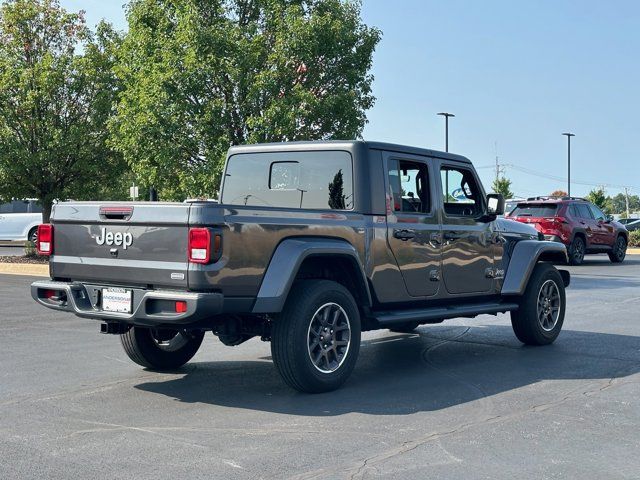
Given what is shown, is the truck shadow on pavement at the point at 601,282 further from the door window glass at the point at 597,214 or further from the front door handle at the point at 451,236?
the front door handle at the point at 451,236

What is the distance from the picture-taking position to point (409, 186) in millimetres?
7758

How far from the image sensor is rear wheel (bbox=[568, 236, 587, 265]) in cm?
2323

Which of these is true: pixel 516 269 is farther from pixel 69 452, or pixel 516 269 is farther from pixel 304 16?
pixel 304 16

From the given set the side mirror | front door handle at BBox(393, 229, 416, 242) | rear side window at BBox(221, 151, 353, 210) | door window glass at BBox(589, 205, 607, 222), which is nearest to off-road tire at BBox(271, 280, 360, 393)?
front door handle at BBox(393, 229, 416, 242)

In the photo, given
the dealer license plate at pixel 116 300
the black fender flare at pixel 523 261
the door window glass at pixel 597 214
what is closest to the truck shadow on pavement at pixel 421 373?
the black fender flare at pixel 523 261

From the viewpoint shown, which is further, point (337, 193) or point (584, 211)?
point (584, 211)

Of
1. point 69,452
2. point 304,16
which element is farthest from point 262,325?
point 304,16

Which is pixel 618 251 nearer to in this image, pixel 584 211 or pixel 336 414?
pixel 584 211

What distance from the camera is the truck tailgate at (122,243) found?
604cm

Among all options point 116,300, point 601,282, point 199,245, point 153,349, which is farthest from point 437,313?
point 601,282

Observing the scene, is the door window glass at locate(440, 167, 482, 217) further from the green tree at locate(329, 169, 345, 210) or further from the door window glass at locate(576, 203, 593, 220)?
the door window glass at locate(576, 203, 593, 220)

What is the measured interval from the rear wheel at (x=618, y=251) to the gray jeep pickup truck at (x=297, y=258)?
18.0 metres

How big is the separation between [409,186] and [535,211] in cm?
1617

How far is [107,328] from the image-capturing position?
22.1 ft
